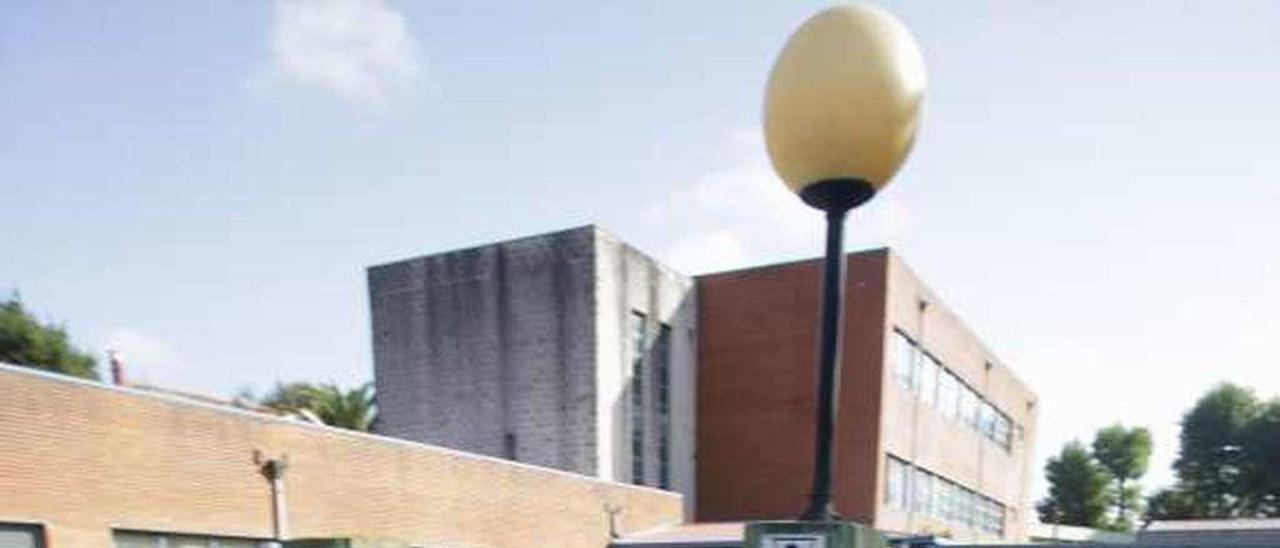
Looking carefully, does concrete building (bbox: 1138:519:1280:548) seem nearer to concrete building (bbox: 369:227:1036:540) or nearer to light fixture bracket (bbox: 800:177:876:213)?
concrete building (bbox: 369:227:1036:540)

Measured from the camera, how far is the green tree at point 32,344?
107ft

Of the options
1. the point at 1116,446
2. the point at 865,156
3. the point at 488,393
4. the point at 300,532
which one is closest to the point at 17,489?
the point at 300,532

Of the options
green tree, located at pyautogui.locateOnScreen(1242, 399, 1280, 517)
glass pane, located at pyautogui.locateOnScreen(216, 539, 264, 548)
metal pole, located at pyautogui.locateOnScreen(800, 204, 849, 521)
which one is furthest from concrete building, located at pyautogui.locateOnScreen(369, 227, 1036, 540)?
green tree, located at pyautogui.locateOnScreen(1242, 399, 1280, 517)

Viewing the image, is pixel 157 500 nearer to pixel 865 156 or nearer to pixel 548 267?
pixel 865 156

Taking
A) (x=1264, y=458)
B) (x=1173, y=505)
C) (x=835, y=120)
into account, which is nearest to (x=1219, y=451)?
(x=1264, y=458)

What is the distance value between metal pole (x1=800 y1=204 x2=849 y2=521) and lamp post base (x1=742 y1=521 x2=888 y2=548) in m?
0.09

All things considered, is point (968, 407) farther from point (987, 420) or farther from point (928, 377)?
point (928, 377)

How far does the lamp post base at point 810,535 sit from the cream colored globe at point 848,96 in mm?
1068

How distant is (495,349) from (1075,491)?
44767 mm

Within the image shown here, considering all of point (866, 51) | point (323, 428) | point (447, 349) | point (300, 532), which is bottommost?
point (300, 532)

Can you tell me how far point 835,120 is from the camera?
2936 mm

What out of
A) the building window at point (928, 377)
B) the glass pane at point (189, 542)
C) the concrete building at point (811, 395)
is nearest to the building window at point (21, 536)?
the glass pane at point (189, 542)

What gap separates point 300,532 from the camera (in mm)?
13469

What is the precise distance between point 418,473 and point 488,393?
347 inches
